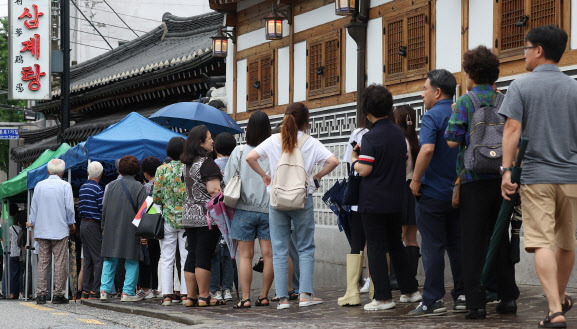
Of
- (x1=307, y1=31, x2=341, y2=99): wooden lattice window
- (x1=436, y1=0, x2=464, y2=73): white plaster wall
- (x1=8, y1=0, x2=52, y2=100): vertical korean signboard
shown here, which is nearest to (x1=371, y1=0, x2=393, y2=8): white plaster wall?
(x1=307, y1=31, x2=341, y2=99): wooden lattice window

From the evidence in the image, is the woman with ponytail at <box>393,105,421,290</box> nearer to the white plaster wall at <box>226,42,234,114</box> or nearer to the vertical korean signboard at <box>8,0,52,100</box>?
the white plaster wall at <box>226,42,234,114</box>

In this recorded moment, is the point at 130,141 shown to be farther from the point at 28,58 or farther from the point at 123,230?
the point at 28,58

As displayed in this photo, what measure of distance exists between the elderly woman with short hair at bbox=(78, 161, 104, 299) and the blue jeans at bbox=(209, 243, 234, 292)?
2.28 m

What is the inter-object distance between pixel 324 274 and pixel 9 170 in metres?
35.6

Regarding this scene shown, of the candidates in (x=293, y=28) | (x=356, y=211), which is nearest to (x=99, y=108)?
(x=293, y=28)

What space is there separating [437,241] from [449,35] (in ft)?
16.9

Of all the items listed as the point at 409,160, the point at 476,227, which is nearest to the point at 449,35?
the point at 409,160

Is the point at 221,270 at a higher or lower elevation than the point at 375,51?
lower

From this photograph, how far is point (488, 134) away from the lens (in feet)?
23.5

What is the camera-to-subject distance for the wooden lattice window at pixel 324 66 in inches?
598

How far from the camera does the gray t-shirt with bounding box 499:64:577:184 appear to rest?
6.53 m

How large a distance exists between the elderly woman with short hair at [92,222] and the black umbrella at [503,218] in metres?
7.19

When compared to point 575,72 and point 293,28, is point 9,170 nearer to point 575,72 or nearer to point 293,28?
point 293,28

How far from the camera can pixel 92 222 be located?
43.4 feet
